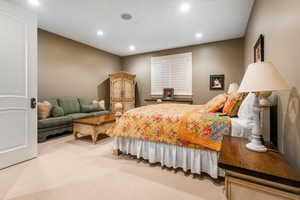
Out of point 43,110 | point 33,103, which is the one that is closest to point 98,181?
point 33,103

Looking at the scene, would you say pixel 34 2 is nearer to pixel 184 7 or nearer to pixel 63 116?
pixel 63 116

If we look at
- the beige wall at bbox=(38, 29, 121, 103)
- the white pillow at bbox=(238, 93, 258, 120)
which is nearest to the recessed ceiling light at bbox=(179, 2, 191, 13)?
the white pillow at bbox=(238, 93, 258, 120)

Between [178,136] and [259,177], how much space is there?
44.5 inches

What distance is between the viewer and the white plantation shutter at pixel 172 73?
193 inches

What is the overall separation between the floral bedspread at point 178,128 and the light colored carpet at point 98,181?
448mm

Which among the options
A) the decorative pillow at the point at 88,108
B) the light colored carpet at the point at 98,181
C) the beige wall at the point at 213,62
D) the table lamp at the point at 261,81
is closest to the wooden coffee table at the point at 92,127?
the light colored carpet at the point at 98,181

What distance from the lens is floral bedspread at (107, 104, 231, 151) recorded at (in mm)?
1659

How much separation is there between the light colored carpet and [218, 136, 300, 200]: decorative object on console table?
2.72ft

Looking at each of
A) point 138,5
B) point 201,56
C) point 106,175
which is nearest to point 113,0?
point 138,5

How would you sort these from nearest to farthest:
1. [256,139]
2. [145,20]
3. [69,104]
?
[256,139], [145,20], [69,104]

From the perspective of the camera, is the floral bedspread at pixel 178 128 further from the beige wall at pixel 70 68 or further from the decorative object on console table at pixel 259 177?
the beige wall at pixel 70 68

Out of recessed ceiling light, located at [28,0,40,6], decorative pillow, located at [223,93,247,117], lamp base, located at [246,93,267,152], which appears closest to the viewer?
lamp base, located at [246,93,267,152]

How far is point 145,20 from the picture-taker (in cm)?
318

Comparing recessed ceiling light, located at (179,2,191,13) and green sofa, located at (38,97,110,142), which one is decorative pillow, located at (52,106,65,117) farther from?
recessed ceiling light, located at (179,2,191,13)
